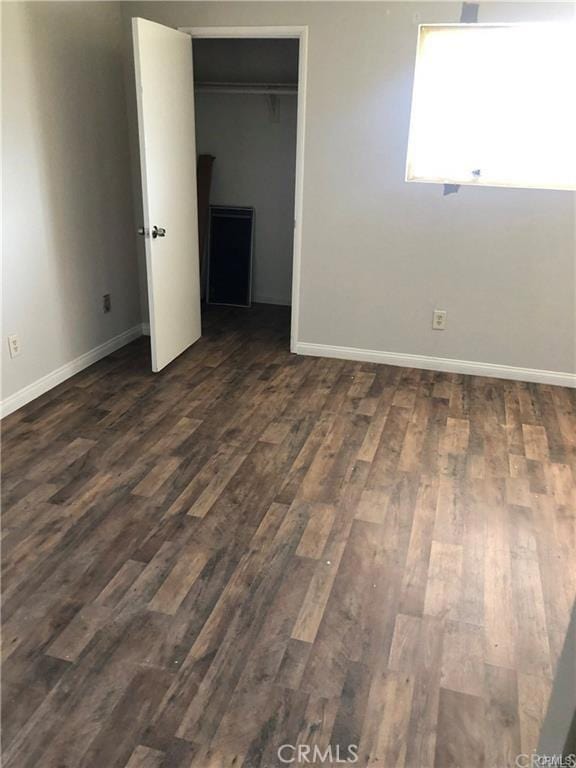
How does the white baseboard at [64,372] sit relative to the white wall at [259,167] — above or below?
below

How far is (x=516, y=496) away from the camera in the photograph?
8.35 feet

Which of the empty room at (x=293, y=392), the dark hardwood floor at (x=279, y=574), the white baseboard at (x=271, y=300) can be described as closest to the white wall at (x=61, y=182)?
the empty room at (x=293, y=392)

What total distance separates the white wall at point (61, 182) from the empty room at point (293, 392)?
0.02 meters

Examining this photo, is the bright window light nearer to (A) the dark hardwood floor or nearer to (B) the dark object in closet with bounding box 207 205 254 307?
(A) the dark hardwood floor

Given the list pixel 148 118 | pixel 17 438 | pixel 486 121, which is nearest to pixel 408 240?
pixel 486 121

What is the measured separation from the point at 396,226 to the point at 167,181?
1.44m

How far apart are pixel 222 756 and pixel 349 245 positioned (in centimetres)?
298

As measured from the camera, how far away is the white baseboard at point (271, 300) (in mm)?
5098

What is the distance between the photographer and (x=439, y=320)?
3.76 meters

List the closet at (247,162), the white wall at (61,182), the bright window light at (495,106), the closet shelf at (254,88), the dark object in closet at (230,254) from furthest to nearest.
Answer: the dark object in closet at (230,254) < the closet at (247,162) < the closet shelf at (254,88) < the bright window light at (495,106) < the white wall at (61,182)

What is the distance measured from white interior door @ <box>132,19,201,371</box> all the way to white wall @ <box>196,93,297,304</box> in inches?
44.1
